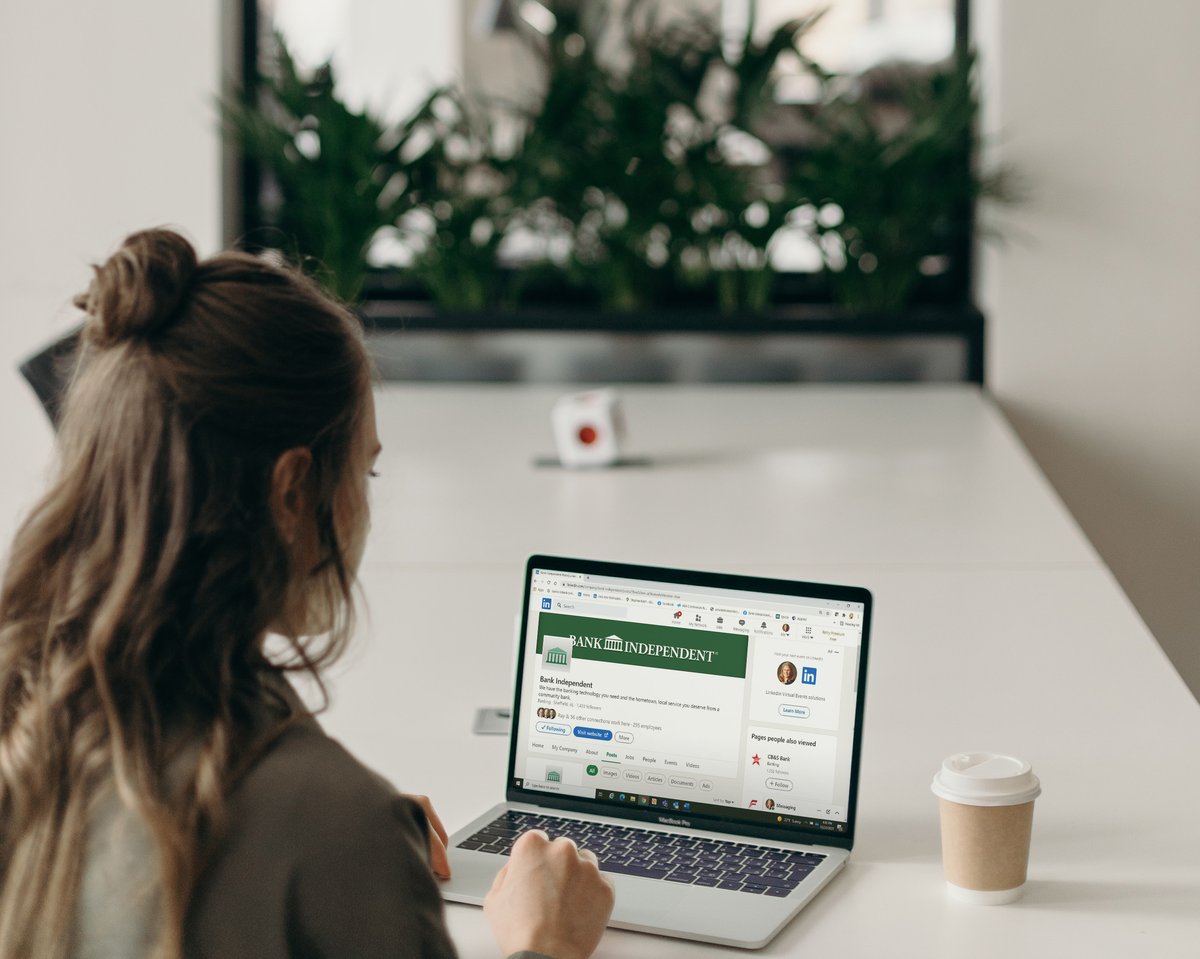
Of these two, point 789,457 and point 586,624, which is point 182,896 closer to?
point 586,624

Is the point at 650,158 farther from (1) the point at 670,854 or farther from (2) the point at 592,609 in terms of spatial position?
(1) the point at 670,854

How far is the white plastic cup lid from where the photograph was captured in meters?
1.13

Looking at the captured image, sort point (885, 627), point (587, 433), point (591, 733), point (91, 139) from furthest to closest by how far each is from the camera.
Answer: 1. point (91, 139)
2. point (587, 433)
3. point (885, 627)
4. point (591, 733)

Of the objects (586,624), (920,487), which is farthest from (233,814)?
(920,487)

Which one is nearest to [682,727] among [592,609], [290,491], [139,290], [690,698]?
[690,698]

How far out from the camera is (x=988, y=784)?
1137 mm

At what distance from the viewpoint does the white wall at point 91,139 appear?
3652 millimetres

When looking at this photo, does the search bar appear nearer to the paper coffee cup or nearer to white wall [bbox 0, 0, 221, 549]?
the paper coffee cup

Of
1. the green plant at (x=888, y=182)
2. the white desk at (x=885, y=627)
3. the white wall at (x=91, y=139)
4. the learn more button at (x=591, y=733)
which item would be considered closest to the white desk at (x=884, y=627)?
the white desk at (x=885, y=627)

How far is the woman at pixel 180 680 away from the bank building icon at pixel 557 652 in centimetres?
36

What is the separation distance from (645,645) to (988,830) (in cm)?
32

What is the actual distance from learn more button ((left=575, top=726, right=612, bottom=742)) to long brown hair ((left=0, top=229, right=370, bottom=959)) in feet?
1.35

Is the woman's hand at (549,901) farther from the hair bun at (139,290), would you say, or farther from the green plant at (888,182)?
the green plant at (888,182)

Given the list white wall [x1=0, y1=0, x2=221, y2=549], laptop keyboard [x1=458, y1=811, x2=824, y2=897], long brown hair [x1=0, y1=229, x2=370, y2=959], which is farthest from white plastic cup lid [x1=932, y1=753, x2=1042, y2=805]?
white wall [x1=0, y1=0, x2=221, y2=549]
